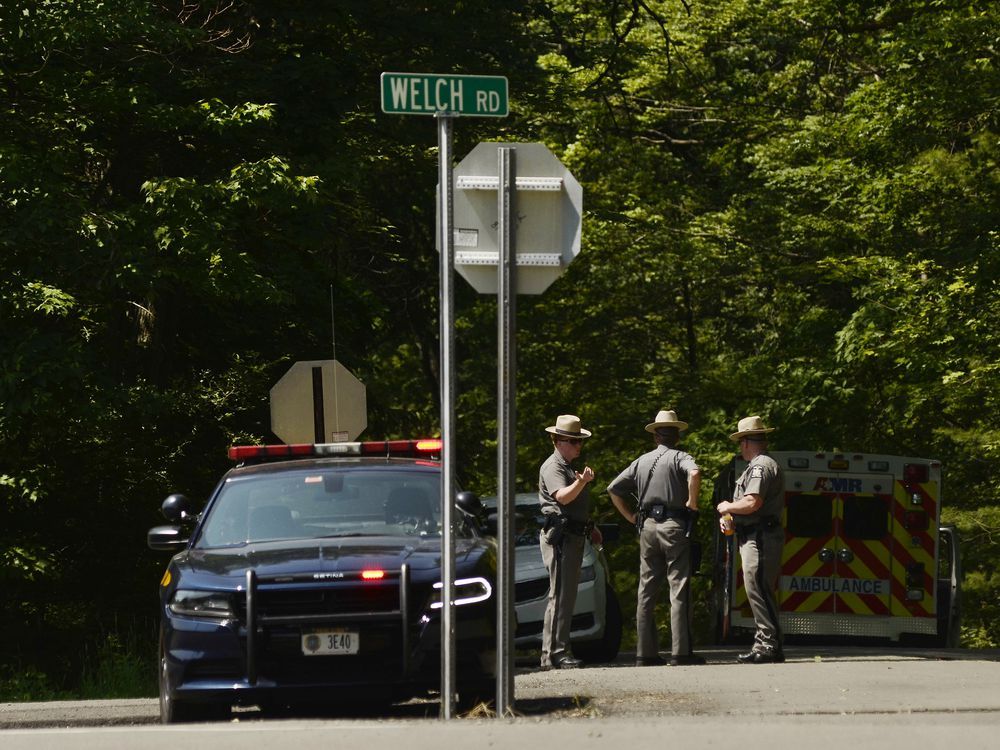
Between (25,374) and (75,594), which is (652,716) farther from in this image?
(75,594)

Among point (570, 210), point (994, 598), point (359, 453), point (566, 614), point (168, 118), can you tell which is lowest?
point (994, 598)

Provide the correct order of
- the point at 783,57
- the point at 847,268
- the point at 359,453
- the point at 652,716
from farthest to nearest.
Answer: the point at 783,57
the point at 847,268
the point at 359,453
the point at 652,716

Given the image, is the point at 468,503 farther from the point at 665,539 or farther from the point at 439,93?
the point at 665,539

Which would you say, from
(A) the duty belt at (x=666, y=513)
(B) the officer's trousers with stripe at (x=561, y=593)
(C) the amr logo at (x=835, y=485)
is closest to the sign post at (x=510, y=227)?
(B) the officer's trousers with stripe at (x=561, y=593)

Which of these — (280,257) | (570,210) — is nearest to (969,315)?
(280,257)

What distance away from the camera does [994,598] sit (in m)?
28.3

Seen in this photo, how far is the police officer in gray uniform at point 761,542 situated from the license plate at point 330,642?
489 cm

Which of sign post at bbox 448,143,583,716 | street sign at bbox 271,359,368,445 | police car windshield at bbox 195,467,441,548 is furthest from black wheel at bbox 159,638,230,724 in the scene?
street sign at bbox 271,359,368,445

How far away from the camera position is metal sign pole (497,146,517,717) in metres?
8.20

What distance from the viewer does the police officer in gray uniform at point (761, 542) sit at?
13039 millimetres

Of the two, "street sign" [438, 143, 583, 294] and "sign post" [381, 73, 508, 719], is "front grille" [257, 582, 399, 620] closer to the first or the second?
"sign post" [381, 73, 508, 719]

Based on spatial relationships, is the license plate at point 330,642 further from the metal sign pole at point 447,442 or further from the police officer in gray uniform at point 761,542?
the police officer in gray uniform at point 761,542

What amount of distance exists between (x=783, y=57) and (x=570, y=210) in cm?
2326

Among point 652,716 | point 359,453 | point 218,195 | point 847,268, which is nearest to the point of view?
point 652,716
